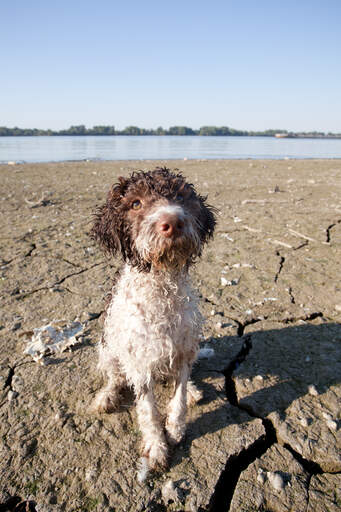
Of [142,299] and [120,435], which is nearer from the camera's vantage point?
[142,299]

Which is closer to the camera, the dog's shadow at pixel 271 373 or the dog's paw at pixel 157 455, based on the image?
the dog's paw at pixel 157 455

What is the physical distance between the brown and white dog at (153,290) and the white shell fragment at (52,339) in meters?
1.27

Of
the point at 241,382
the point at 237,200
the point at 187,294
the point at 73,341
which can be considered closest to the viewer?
the point at 187,294

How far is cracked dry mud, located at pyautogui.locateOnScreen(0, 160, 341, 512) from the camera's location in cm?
246

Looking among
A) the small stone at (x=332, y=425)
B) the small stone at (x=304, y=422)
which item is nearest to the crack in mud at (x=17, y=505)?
the small stone at (x=304, y=422)

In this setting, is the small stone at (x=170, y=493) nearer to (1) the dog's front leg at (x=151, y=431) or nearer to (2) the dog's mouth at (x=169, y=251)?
(1) the dog's front leg at (x=151, y=431)

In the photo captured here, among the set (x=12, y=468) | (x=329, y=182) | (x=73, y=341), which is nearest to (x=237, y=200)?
(x=329, y=182)

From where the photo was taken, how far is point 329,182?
14.1m

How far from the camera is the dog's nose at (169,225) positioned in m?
2.35

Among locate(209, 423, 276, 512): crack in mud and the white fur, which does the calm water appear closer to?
the white fur

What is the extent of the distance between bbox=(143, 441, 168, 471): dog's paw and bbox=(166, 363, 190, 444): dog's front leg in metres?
0.16

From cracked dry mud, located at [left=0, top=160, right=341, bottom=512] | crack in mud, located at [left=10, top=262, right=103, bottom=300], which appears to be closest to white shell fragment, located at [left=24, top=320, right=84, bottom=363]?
cracked dry mud, located at [left=0, top=160, right=341, bottom=512]

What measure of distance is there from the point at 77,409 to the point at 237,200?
8966mm

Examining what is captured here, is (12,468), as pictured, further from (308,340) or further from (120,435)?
(308,340)
